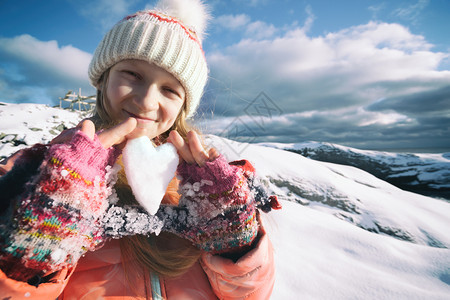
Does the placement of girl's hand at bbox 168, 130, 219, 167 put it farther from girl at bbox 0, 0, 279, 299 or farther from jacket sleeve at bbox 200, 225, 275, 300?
jacket sleeve at bbox 200, 225, 275, 300

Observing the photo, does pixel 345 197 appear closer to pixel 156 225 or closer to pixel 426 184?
pixel 156 225

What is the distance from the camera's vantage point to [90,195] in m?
0.66

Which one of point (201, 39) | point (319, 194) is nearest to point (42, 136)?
point (201, 39)

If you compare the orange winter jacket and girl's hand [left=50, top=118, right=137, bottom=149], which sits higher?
girl's hand [left=50, top=118, right=137, bottom=149]

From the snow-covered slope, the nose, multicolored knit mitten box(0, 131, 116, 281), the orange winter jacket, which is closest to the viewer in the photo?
multicolored knit mitten box(0, 131, 116, 281)

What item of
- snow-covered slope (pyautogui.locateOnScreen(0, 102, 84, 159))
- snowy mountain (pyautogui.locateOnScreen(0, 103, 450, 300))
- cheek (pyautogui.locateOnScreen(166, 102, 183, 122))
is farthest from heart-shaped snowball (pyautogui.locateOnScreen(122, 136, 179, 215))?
snow-covered slope (pyautogui.locateOnScreen(0, 102, 84, 159))

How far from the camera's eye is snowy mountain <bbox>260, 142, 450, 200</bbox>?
11141 mm

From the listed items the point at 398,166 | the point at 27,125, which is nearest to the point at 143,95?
the point at 27,125

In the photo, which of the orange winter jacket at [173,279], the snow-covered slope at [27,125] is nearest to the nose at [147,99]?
the orange winter jacket at [173,279]

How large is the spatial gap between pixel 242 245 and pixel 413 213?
15.6 ft

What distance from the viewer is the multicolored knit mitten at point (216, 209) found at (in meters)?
0.80

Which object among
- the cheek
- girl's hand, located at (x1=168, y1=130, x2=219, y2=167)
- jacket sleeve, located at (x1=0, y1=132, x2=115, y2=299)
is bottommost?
jacket sleeve, located at (x1=0, y1=132, x2=115, y2=299)

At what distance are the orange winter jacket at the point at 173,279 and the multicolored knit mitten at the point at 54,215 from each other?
0.21 m

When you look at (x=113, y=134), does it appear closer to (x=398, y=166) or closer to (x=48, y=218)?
(x=48, y=218)
